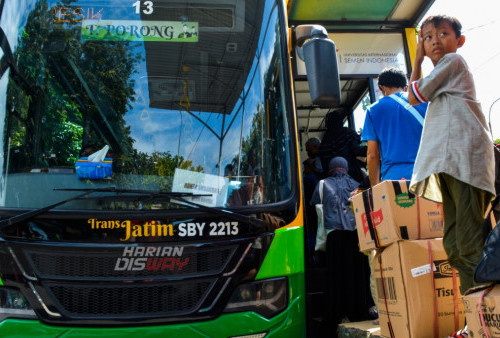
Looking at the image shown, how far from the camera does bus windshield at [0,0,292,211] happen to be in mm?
3029

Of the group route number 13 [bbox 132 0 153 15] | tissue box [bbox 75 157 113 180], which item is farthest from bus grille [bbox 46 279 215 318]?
route number 13 [bbox 132 0 153 15]

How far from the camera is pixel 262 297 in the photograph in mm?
2920

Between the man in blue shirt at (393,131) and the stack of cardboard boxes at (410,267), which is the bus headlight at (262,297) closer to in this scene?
the stack of cardboard boxes at (410,267)

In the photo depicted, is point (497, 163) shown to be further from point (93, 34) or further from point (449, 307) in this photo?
point (93, 34)

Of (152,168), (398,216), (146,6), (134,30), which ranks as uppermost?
(146,6)

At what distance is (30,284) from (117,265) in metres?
0.49

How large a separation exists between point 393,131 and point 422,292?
1.25 meters

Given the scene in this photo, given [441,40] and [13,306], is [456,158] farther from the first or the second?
[13,306]

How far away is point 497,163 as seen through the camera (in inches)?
103

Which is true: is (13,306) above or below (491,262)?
below

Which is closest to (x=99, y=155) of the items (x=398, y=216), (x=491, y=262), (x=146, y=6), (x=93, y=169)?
(x=93, y=169)

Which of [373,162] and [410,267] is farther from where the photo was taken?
[373,162]

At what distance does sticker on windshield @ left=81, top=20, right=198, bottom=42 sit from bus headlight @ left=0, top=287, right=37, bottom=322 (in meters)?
1.73

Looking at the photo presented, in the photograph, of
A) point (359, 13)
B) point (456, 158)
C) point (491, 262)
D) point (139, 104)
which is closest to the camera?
point (491, 262)
